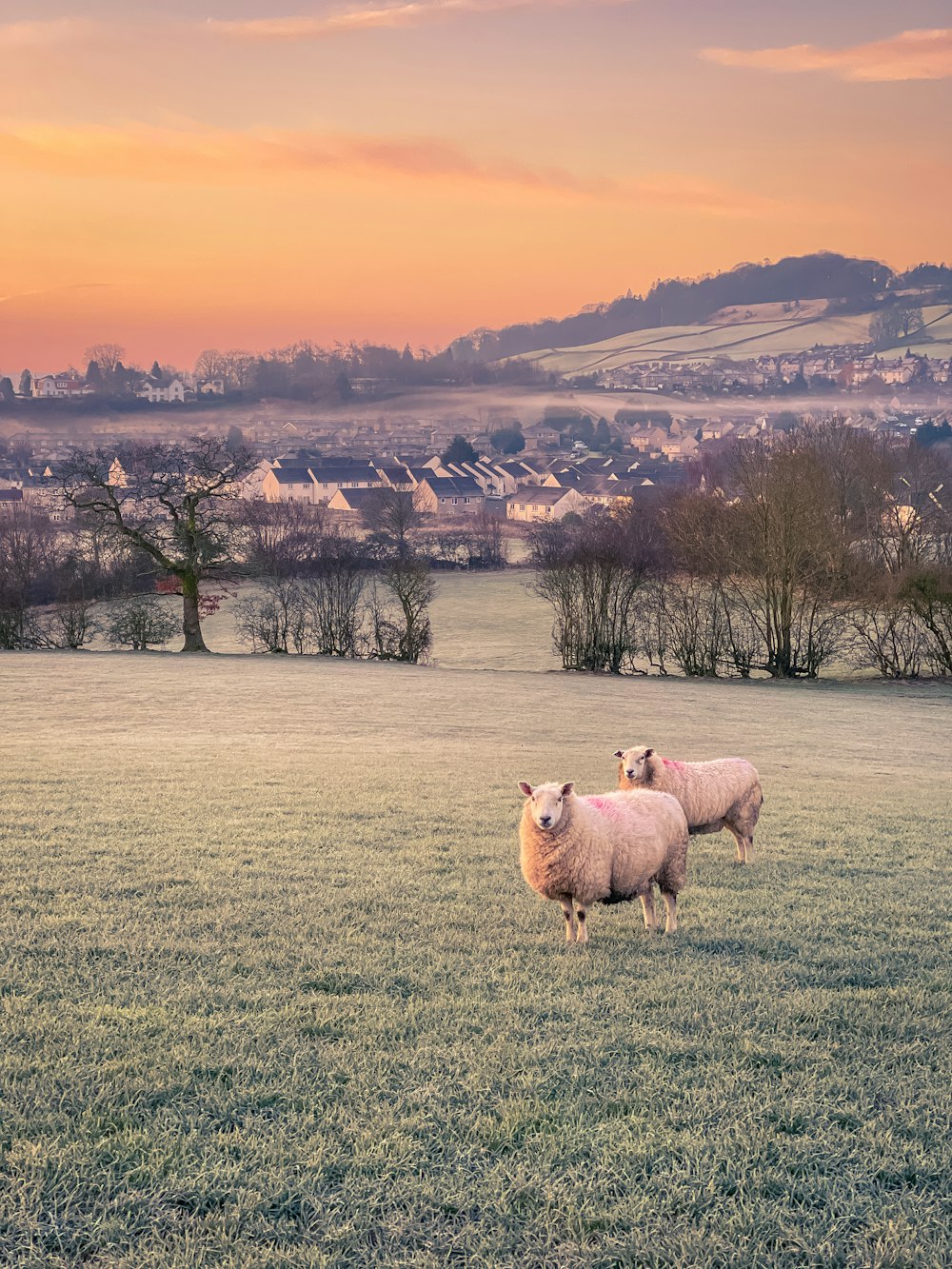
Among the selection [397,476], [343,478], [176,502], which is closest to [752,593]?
[176,502]

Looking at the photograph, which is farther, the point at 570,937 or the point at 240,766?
the point at 240,766

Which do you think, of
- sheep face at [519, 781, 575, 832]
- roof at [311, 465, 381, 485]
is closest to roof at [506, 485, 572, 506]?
roof at [311, 465, 381, 485]

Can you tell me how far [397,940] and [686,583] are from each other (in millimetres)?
38674

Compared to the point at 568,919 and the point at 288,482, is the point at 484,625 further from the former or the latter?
the point at 288,482

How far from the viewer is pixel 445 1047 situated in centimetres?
603

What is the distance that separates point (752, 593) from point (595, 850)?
128ft

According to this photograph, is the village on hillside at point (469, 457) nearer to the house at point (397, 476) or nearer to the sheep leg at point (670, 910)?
the house at point (397, 476)

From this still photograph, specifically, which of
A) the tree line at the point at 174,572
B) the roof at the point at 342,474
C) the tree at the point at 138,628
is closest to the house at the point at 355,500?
the roof at the point at 342,474

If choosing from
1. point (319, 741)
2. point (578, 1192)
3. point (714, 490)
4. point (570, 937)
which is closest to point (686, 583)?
point (714, 490)

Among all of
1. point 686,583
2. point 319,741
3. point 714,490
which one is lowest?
point 319,741

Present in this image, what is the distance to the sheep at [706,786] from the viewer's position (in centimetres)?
976

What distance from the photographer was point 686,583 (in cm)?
4503

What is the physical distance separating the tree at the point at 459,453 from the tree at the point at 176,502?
345ft

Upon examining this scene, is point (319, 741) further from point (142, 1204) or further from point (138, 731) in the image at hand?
point (142, 1204)
